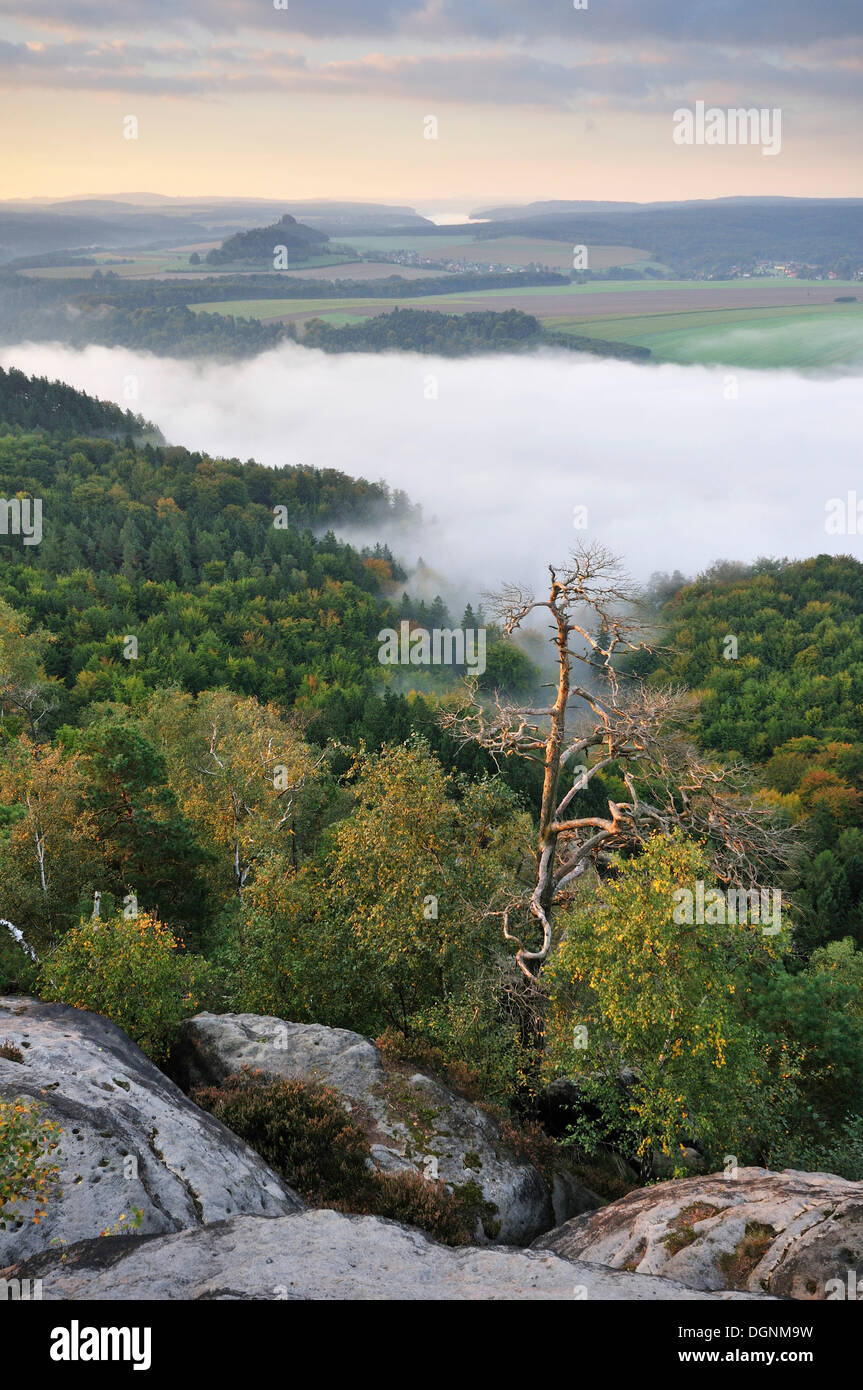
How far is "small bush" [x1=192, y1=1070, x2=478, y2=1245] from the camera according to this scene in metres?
18.8

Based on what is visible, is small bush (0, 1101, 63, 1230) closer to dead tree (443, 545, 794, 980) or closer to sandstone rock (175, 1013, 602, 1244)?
sandstone rock (175, 1013, 602, 1244)

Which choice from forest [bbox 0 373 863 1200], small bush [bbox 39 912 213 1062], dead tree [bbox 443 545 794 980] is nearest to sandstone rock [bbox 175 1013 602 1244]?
small bush [bbox 39 912 213 1062]

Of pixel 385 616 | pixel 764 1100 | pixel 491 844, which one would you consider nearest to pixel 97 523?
pixel 385 616

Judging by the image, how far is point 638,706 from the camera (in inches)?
995

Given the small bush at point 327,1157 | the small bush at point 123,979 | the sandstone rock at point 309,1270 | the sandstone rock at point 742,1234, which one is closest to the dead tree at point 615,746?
the small bush at point 327,1157

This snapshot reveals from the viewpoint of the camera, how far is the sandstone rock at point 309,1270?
1305 cm

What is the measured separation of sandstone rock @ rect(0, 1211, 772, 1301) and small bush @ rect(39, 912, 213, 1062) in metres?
10.3

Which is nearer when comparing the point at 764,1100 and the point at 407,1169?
the point at 407,1169

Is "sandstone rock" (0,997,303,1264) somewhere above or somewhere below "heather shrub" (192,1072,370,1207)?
above

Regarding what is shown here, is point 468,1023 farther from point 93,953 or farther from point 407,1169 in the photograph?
point 93,953

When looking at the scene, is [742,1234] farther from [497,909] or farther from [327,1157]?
[497,909]

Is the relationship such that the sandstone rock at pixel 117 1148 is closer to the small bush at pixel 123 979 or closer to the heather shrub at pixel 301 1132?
the heather shrub at pixel 301 1132
